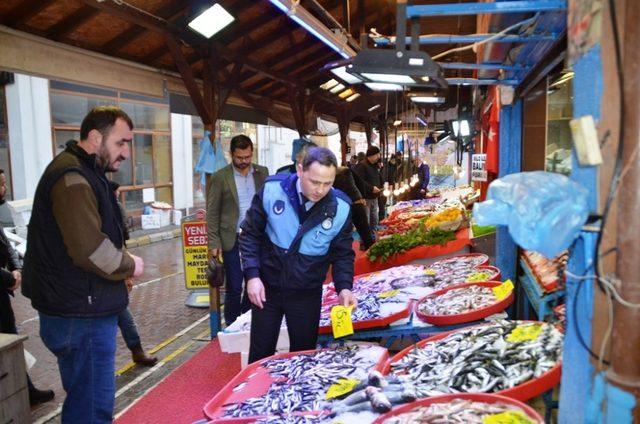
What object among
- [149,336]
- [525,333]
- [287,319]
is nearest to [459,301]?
[525,333]

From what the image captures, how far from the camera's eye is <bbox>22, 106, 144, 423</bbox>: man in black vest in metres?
2.90

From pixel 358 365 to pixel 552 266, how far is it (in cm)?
179

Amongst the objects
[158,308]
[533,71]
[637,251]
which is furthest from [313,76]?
[637,251]

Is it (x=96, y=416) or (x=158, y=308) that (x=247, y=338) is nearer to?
(x=96, y=416)

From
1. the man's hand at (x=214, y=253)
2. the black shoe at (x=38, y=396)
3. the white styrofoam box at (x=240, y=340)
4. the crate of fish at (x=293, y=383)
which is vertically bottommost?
the black shoe at (x=38, y=396)

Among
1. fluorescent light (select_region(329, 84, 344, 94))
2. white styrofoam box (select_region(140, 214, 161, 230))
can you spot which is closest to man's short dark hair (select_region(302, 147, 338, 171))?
fluorescent light (select_region(329, 84, 344, 94))

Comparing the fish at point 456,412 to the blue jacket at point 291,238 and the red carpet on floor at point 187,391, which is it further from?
the red carpet on floor at point 187,391

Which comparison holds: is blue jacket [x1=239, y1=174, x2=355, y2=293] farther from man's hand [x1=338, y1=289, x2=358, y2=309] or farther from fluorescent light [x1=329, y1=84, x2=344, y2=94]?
fluorescent light [x1=329, y1=84, x2=344, y2=94]

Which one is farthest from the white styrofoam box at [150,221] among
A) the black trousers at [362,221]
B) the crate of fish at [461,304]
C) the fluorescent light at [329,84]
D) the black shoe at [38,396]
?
the crate of fish at [461,304]

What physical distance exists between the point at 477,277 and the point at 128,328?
A: 3.76 metres

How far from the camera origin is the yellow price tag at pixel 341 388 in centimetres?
289

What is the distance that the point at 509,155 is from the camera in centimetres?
549

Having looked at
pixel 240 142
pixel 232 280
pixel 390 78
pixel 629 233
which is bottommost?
pixel 232 280

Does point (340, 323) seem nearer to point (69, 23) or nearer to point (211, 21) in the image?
point (211, 21)
